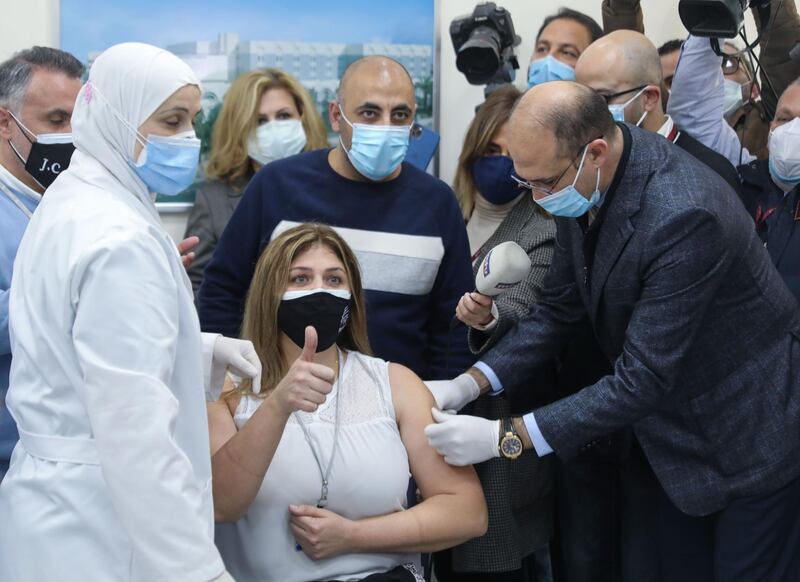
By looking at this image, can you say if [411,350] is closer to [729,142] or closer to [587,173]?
[587,173]

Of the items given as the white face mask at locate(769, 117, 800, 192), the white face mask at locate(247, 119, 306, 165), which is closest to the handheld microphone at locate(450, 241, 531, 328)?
the white face mask at locate(769, 117, 800, 192)

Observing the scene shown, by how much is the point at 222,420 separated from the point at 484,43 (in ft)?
4.88

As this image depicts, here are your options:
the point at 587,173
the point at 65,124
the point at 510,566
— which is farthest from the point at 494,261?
the point at 65,124

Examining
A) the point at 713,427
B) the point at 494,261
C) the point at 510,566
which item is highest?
the point at 494,261

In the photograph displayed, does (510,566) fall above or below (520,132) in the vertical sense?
below

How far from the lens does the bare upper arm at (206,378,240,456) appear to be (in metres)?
1.99

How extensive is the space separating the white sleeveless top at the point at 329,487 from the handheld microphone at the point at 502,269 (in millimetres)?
354

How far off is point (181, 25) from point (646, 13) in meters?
1.66

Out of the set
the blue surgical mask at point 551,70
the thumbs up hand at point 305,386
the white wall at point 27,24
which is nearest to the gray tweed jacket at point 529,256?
the blue surgical mask at point 551,70

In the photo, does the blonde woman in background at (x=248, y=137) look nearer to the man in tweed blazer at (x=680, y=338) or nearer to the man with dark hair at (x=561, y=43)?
the man with dark hair at (x=561, y=43)

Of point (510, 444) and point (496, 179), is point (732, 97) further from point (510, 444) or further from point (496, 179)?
point (510, 444)

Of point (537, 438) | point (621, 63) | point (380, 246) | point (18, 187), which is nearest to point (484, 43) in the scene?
point (621, 63)

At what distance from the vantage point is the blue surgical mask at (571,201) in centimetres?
200

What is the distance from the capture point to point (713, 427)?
6.68 feet
